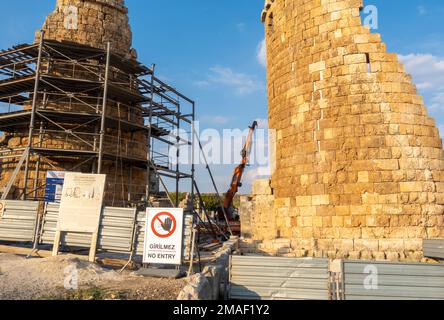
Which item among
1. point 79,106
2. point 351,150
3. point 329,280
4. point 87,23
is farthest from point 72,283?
point 87,23

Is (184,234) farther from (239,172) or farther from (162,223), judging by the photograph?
(239,172)

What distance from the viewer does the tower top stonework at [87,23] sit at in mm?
17125

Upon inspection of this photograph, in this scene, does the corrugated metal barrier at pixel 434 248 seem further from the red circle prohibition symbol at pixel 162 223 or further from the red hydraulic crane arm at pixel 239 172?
the red hydraulic crane arm at pixel 239 172

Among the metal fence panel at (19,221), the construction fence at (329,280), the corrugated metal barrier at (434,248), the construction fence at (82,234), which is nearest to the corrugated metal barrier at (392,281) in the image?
the construction fence at (329,280)

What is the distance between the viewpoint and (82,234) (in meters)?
7.54

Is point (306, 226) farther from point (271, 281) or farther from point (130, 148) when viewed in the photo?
point (130, 148)

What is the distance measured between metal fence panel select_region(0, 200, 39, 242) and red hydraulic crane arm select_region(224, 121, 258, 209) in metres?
17.1

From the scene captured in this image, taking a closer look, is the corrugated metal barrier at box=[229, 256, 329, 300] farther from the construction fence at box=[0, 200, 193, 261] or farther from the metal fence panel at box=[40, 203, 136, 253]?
the metal fence panel at box=[40, 203, 136, 253]

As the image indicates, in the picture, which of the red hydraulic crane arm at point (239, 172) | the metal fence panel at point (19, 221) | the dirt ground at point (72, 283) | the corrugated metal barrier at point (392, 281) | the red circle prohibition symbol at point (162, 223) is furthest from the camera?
the red hydraulic crane arm at point (239, 172)

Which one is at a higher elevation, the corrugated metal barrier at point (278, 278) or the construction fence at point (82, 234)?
the construction fence at point (82, 234)

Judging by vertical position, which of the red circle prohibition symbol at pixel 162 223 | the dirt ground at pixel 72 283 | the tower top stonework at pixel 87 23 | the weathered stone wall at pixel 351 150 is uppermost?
the tower top stonework at pixel 87 23

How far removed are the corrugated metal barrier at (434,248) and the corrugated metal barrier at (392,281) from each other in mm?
2218

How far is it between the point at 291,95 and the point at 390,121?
9.67 feet
